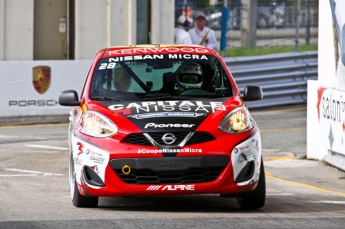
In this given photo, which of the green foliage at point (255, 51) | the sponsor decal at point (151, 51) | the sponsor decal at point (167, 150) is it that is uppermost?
the sponsor decal at point (151, 51)

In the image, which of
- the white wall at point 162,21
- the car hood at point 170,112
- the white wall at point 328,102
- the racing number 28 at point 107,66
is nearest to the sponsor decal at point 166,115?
the car hood at point 170,112

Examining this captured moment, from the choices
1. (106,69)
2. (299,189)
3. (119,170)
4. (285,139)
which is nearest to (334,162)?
(299,189)

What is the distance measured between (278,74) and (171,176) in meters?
14.3

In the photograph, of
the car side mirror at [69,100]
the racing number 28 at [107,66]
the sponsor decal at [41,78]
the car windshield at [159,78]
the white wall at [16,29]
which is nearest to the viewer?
the car windshield at [159,78]

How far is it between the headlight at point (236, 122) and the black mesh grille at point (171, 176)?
1.27 feet

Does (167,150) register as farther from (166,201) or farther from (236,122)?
(166,201)

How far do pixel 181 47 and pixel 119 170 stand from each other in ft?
7.16

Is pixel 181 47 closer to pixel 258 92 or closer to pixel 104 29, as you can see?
pixel 258 92

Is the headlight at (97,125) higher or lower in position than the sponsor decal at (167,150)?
higher

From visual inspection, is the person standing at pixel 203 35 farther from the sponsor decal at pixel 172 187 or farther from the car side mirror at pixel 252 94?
the sponsor decal at pixel 172 187

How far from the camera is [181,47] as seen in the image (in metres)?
10.2

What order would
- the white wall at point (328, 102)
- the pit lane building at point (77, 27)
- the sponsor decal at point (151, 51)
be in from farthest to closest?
1. the pit lane building at point (77, 27)
2. the white wall at point (328, 102)
3. the sponsor decal at point (151, 51)

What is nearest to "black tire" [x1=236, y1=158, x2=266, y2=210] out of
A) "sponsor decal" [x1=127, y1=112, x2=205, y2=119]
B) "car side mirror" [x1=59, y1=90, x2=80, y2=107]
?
"sponsor decal" [x1=127, y1=112, x2=205, y2=119]

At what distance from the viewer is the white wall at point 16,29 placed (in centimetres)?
2045
